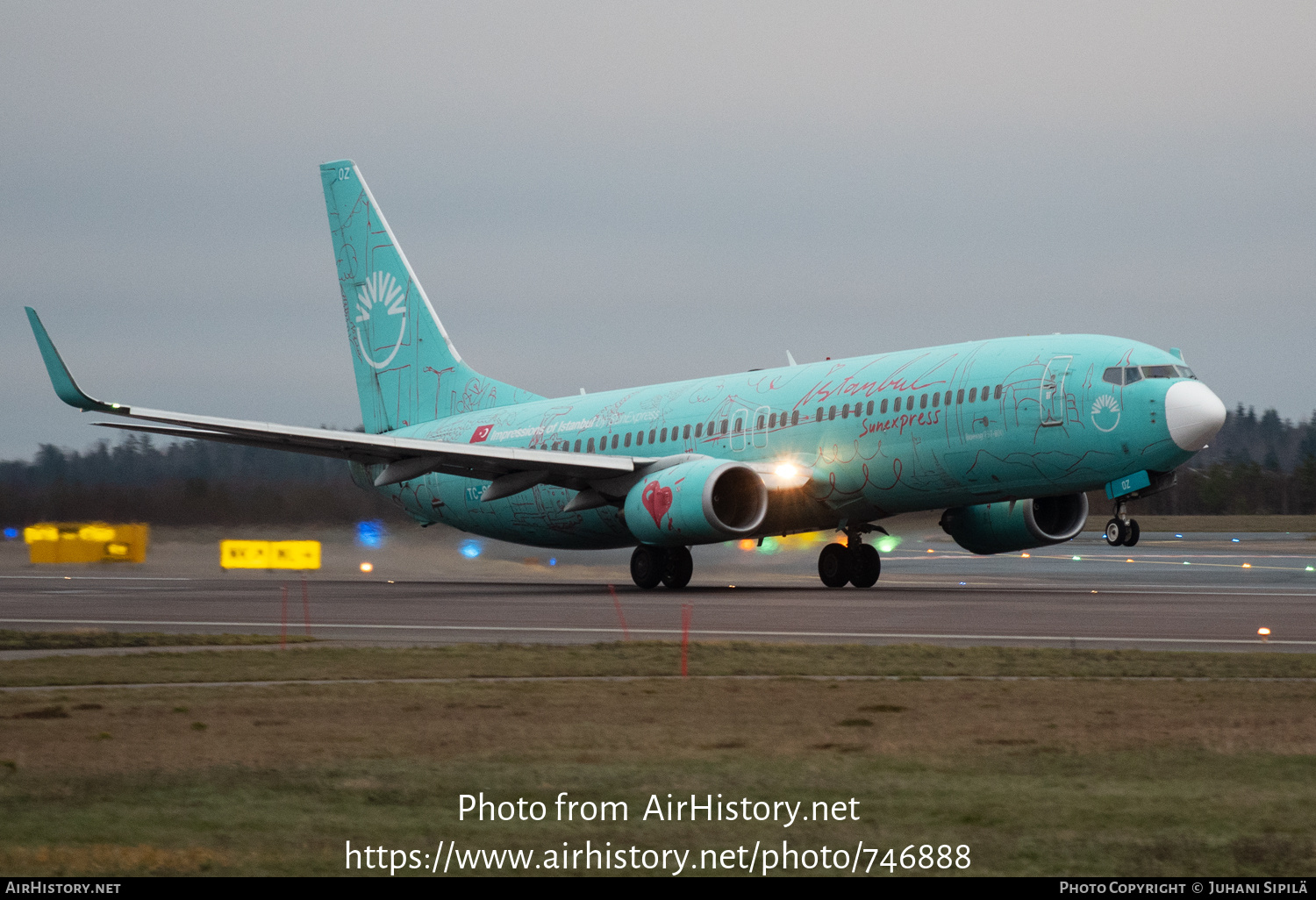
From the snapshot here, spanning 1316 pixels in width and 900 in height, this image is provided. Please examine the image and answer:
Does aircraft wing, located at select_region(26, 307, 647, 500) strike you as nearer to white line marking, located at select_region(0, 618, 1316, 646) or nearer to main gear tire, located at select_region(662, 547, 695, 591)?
main gear tire, located at select_region(662, 547, 695, 591)

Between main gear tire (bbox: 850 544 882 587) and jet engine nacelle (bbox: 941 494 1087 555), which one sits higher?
jet engine nacelle (bbox: 941 494 1087 555)

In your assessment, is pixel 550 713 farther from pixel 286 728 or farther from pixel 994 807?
pixel 994 807

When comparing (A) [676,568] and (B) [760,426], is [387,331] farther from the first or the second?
(B) [760,426]

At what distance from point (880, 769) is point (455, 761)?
2725 mm

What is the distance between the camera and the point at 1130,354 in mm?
28297

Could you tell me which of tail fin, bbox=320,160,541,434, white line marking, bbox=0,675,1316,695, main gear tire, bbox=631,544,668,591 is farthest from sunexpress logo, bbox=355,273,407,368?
white line marking, bbox=0,675,1316,695

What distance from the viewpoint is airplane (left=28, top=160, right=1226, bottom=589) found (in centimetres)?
2806

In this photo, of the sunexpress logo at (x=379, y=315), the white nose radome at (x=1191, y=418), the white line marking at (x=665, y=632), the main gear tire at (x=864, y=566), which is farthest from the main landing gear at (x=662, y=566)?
the sunexpress logo at (x=379, y=315)

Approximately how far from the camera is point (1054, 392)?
28375 mm

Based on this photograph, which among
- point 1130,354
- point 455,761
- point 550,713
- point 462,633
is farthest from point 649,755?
point 1130,354

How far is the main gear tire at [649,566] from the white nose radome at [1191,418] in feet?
37.1

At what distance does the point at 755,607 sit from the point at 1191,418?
846 cm

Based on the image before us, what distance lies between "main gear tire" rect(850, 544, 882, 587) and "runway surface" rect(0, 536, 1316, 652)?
37 cm

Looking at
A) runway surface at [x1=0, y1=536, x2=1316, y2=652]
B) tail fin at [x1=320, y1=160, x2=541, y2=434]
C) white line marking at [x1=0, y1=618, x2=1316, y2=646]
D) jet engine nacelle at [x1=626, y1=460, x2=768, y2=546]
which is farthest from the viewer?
tail fin at [x1=320, y1=160, x2=541, y2=434]
